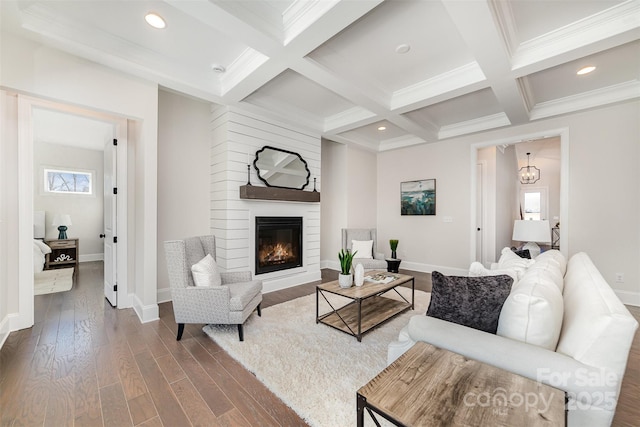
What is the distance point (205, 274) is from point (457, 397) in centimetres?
229

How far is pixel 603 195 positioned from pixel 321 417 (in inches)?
188

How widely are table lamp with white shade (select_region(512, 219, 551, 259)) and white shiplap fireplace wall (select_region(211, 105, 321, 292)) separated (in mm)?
3399

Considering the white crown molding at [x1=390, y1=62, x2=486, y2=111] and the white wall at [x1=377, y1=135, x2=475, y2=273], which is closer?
the white crown molding at [x1=390, y1=62, x2=486, y2=111]

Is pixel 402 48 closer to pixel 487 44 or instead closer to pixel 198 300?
pixel 487 44

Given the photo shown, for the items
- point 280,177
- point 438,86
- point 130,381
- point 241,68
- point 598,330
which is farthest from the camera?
point 280,177

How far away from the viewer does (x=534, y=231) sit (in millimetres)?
3627

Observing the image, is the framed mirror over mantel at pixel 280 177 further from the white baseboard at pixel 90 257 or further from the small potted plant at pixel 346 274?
the white baseboard at pixel 90 257

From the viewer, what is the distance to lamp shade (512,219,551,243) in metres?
3.57

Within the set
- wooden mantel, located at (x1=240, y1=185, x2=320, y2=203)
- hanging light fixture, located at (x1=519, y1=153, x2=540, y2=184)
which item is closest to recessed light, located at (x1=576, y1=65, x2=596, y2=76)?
wooden mantel, located at (x1=240, y1=185, x2=320, y2=203)

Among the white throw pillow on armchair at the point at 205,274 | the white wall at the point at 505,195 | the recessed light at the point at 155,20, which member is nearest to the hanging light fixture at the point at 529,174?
the white wall at the point at 505,195

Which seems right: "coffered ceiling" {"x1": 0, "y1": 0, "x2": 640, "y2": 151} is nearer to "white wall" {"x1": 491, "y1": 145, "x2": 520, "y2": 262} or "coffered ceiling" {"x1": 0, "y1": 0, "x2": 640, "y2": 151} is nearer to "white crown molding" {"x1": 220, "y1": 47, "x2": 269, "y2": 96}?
"white crown molding" {"x1": 220, "y1": 47, "x2": 269, "y2": 96}

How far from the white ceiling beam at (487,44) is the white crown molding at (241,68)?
1744 mm

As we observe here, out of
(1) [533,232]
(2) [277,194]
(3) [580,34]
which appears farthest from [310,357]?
(3) [580,34]

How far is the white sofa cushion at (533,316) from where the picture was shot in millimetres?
1223
